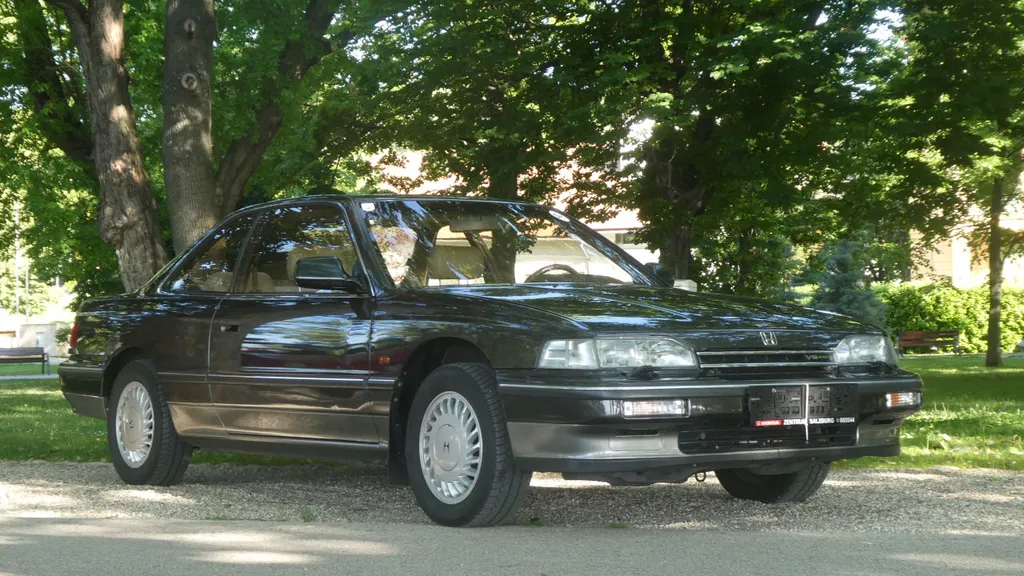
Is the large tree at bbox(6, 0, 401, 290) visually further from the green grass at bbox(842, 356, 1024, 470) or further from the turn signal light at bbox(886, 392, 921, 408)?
the turn signal light at bbox(886, 392, 921, 408)

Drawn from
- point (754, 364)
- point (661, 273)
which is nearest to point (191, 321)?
point (661, 273)

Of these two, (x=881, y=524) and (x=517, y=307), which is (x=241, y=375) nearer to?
(x=517, y=307)

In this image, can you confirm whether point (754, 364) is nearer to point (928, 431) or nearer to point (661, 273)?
point (661, 273)

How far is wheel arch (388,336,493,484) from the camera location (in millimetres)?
6749

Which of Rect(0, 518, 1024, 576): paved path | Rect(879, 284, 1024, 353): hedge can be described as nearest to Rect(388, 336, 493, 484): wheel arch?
Rect(0, 518, 1024, 576): paved path

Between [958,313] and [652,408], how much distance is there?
39.2 metres

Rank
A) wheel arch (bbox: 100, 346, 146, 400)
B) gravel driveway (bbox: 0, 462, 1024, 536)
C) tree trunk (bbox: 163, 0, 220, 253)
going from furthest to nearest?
1. tree trunk (bbox: 163, 0, 220, 253)
2. wheel arch (bbox: 100, 346, 146, 400)
3. gravel driveway (bbox: 0, 462, 1024, 536)

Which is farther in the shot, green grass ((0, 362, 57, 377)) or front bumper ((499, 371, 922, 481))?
green grass ((0, 362, 57, 377))

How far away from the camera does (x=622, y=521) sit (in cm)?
693

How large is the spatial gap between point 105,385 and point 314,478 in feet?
4.98

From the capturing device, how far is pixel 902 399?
267 inches

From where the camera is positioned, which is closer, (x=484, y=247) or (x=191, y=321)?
(x=484, y=247)

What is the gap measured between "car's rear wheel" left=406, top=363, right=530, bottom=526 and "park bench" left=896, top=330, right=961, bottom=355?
34.7 m

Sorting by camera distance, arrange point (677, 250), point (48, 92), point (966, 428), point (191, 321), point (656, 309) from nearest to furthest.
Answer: point (656, 309) < point (191, 321) < point (966, 428) < point (677, 250) < point (48, 92)
